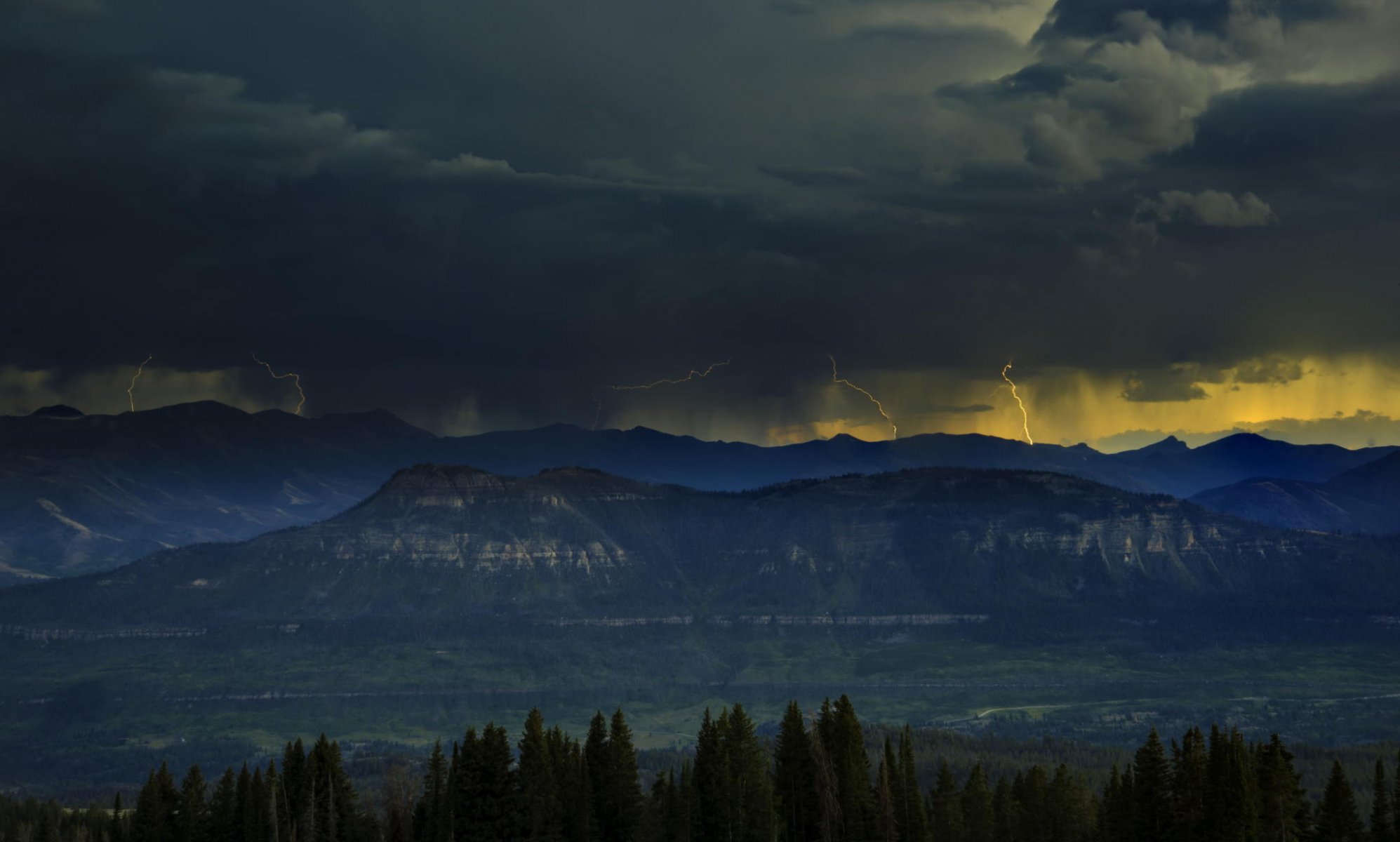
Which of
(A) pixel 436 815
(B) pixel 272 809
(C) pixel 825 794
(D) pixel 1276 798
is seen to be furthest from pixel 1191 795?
(B) pixel 272 809

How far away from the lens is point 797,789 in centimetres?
18700

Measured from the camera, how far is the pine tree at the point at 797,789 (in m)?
186

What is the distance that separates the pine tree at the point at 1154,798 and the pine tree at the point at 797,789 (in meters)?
33.2

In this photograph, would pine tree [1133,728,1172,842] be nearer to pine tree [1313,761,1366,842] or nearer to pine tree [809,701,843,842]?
pine tree [1313,761,1366,842]

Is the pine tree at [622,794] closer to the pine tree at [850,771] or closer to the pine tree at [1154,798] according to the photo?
the pine tree at [850,771]

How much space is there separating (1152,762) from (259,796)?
97.5m

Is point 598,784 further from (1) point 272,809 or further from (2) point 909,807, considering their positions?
(1) point 272,809

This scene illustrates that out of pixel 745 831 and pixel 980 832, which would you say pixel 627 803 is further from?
pixel 980 832

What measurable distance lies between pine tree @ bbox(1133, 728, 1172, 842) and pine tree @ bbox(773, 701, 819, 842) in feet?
109

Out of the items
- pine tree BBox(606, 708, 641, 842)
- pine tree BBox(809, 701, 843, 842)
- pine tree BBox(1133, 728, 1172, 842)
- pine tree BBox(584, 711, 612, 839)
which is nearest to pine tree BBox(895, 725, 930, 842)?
pine tree BBox(809, 701, 843, 842)

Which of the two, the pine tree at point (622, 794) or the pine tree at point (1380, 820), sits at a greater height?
the pine tree at point (622, 794)

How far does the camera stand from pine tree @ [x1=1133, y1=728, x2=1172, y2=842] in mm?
171750

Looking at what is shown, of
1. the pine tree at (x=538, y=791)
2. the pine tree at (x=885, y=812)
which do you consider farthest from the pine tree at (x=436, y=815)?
the pine tree at (x=885, y=812)

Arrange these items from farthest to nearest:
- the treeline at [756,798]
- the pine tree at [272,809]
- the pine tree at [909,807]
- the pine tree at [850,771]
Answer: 1. the pine tree at [272,809]
2. the pine tree at [850,771]
3. the pine tree at [909,807]
4. the treeline at [756,798]
